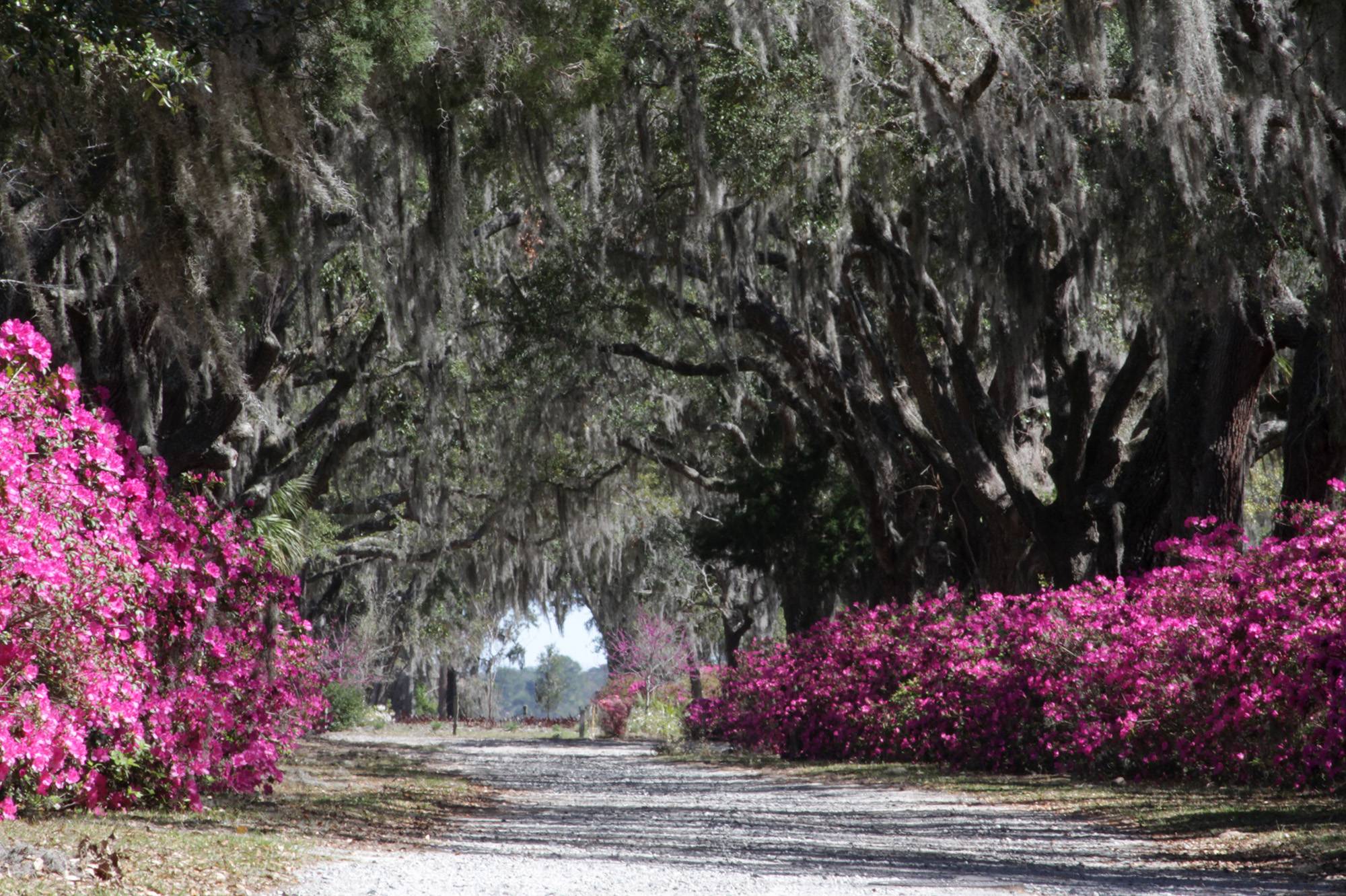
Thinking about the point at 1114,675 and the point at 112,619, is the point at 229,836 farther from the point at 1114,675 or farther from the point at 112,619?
the point at 1114,675

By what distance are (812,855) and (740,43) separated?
6.96 meters

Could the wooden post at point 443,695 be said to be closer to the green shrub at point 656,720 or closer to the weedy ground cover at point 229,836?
the green shrub at point 656,720

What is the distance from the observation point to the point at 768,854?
6.59 meters

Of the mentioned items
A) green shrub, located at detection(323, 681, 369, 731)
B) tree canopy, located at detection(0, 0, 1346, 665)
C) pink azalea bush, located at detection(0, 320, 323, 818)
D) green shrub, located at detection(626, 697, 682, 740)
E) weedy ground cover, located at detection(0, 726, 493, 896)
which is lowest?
green shrub, located at detection(626, 697, 682, 740)

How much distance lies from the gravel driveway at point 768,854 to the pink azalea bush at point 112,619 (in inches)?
60.2

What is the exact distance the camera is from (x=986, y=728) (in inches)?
503

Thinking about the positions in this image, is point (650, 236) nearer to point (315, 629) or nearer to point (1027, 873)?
point (1027, 873)

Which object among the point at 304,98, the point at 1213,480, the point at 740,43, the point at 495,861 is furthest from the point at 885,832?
the point at 740,43

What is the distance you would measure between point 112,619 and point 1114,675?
23.7 ft

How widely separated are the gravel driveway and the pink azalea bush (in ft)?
5.02

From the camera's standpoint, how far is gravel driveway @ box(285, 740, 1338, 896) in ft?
17.4

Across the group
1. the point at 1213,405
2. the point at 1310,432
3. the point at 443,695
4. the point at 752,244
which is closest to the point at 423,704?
the point at 443,695

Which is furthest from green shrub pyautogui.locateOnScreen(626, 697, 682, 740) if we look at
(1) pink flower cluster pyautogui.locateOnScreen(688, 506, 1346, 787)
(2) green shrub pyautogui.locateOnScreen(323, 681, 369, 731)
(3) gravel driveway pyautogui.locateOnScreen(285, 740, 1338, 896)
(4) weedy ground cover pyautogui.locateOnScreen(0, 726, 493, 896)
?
(3) gravel driveway pyautogui.locateOnScreen(285, 740, 1338, 896)

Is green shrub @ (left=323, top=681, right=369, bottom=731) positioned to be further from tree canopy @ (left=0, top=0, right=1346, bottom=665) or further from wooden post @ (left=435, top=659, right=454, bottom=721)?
wooden post @ (left=435, top=659, right=454, bottom=721)
